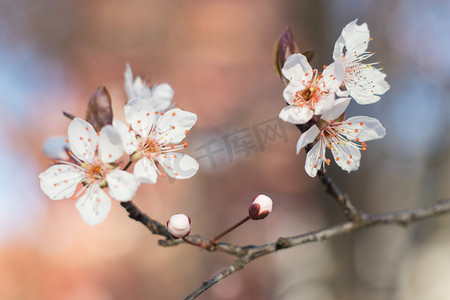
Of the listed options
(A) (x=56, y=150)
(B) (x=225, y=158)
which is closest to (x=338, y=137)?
(A) (x=56, y=150)

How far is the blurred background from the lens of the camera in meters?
3.67

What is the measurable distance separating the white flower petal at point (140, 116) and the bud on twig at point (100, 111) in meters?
0.06

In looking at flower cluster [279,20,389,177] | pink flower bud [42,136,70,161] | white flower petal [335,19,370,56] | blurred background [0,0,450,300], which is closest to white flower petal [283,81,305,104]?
flower cluster [279,20,389,177]

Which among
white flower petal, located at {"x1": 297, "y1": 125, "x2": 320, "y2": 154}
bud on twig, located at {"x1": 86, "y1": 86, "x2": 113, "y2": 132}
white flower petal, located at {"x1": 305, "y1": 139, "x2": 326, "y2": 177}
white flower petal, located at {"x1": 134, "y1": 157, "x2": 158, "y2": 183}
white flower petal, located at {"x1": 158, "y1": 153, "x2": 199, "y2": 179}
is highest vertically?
bud on twig, located at {"x1": 86, "y1": 86, "x2": 113, "y2": 132}

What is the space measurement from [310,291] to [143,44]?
12.2ft

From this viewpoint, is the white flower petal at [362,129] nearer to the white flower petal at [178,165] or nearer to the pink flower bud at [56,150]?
the white flower petal at [178,165]

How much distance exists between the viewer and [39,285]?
377 cm

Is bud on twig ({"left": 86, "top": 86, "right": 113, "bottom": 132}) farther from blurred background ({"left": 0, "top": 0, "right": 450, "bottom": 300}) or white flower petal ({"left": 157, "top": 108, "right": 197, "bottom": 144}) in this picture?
blurred background ({"left": 0, "top": 0, "right": 450, "bottom": 300})

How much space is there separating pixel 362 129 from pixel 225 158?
11.3 feet

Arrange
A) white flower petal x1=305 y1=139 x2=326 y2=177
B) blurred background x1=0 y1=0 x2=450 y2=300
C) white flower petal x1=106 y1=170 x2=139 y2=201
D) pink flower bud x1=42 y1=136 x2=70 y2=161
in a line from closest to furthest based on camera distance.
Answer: white flower petal x1=106 y1=170 x2=139 y2=201 < white flower petal x1=305 y1=139 x2=326 y2=177 < pink flower bud x1=42 y1=136 x2=70 y2=161 < blurred background x1=0 y1=0 x2=450 y2=300

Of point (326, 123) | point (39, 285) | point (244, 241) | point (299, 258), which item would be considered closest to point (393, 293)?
point (299, 258)

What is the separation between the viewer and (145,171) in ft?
2.89

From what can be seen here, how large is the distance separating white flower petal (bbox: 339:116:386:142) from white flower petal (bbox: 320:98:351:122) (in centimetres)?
11

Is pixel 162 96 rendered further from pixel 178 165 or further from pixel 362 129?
pixel 362 129
